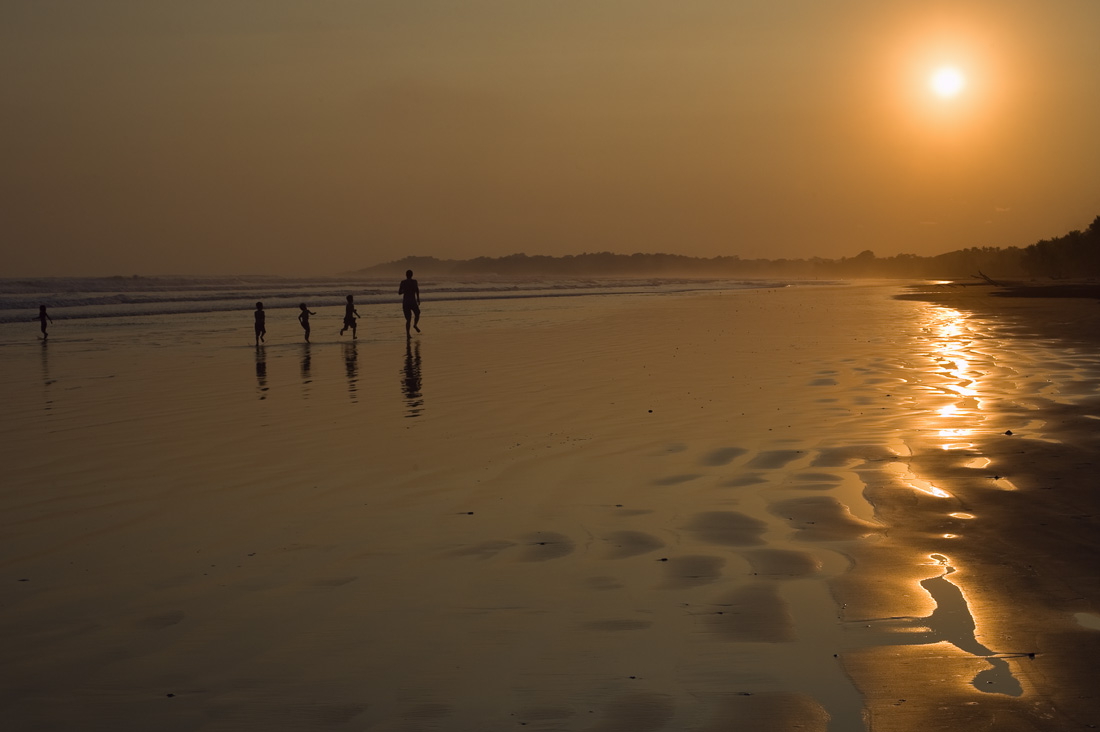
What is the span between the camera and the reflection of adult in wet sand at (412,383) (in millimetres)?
13203

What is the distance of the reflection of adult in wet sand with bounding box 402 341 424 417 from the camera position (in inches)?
520

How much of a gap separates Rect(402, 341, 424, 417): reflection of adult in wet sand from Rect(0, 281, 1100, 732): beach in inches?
5.3

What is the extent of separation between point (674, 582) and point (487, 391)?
31.0ft

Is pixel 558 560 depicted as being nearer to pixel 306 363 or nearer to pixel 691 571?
pixel 691 571

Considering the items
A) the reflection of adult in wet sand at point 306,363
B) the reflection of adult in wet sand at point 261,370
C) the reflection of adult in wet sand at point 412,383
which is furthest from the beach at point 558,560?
the reflection of adult in wet sand at point 306,363

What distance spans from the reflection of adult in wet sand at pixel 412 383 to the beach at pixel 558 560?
0.13m

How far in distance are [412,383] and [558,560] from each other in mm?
Result: 10409

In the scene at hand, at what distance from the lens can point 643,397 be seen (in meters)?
13.8

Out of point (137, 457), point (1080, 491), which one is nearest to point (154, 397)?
point (137, 457)

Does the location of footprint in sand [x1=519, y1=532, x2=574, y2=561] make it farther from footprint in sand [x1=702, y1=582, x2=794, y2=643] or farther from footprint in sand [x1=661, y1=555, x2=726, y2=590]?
footprint in sand [x1=702, y1=582, x2=794, y2=643]

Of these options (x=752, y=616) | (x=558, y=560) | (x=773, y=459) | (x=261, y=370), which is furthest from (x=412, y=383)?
(x=752, y=616)

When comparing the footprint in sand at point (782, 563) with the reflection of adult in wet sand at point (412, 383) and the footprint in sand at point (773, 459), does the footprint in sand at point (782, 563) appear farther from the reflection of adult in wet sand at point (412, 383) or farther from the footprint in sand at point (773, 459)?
the reflection of adult in wet sand at point (412, 383)

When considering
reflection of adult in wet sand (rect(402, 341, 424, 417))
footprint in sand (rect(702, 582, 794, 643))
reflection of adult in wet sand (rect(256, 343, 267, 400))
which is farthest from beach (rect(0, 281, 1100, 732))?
reflection of adult in wet sand (rect(256, 343, 267, 400))

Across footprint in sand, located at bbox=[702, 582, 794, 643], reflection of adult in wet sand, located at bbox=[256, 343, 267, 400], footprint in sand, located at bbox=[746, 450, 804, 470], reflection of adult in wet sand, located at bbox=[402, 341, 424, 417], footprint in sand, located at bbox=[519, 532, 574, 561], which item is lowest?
reflection of adult in wet sand, located at bbox=[256, 343, 267, 400]
